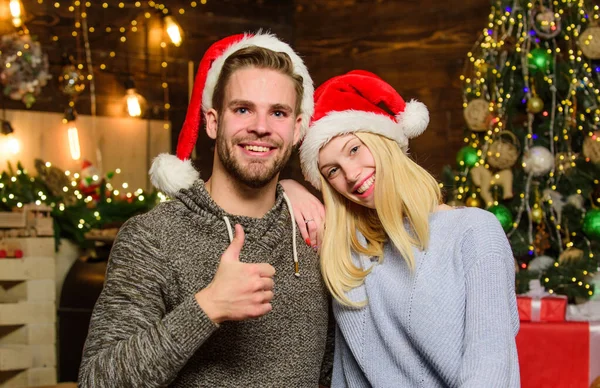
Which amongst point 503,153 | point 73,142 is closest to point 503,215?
point 503,153

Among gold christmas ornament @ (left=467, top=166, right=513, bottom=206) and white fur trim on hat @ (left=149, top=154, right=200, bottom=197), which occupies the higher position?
white fur trim on hat @ (left=149, top=154, right=200, bottom=197)

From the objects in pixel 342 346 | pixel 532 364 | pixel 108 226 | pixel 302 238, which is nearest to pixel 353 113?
pixel 302 238

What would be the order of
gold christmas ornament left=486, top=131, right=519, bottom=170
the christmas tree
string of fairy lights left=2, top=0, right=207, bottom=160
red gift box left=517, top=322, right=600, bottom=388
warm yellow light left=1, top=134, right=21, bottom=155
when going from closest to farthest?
A: red gift box left=517, top=322, right=600, bottom=388, the christmas tree, gold christmas ornament left=486, top=131, right=519, bottom=170, warm yellow light left=1, top=134, right=21, bottom=155, string of fairy lights left=2, top=0, right=207, bottom=160

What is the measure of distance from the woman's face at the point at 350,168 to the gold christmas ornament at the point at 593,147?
7.32 ft

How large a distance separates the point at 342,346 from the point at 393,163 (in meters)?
0.49

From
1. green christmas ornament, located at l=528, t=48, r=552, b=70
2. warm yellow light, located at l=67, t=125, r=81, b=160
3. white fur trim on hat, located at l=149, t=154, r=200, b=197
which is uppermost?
green christmas ornament, located at l=528, t=48, r=552, b=70

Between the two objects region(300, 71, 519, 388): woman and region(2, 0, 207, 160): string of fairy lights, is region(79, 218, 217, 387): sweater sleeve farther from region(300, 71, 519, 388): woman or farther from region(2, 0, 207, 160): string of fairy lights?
region(2, 0, 207, 160): string of fairy lights

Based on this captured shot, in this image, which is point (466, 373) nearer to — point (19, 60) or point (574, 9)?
point (574, 9)

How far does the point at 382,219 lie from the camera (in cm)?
192

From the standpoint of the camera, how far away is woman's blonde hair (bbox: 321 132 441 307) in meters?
1.91

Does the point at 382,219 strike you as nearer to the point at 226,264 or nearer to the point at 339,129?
the point at 339,129

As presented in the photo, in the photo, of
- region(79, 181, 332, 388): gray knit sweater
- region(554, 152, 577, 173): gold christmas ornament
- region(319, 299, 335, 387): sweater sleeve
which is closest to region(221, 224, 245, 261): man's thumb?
region(79, 181, 332, 388): gray knit sweater

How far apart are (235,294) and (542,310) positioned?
2296mm

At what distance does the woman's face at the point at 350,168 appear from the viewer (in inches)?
76.1
